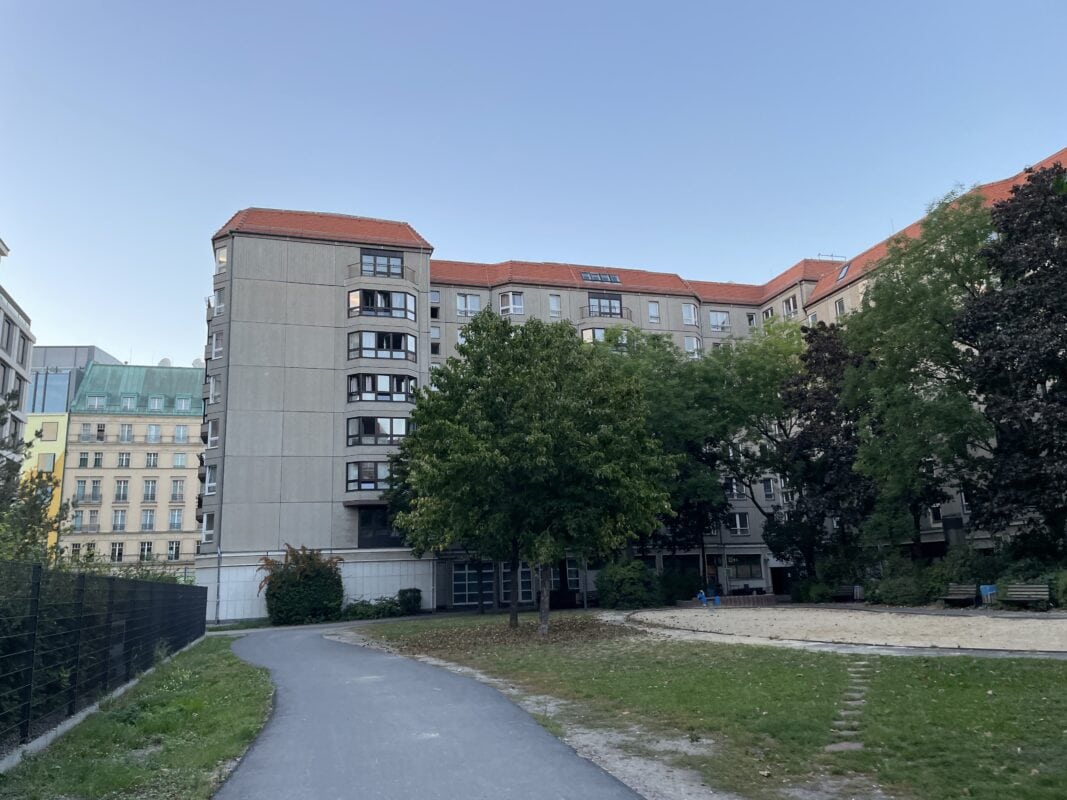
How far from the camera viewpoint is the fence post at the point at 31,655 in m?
9.05

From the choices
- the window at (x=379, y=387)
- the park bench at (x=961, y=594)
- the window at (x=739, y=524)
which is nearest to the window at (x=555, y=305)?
the window at (x=379, y=387)

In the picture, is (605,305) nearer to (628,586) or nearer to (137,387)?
(628,586)

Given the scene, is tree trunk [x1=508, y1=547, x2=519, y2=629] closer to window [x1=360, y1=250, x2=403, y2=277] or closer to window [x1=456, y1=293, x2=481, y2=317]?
window [x1=360, y1=250, x2=403, y2=277]

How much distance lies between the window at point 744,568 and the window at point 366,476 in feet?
97.4

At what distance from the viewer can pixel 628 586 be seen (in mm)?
41375

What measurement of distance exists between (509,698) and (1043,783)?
7.42m

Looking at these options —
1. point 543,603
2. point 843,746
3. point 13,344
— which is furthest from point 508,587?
point 843,746

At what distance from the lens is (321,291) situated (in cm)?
5319

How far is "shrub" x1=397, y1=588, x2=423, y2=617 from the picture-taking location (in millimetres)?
48750

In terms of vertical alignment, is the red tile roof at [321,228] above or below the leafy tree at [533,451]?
above

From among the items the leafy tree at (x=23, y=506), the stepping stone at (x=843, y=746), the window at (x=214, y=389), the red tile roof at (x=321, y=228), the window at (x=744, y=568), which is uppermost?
the red tile roof at (x=321, y=228)

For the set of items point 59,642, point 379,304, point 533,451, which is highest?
point 379,304

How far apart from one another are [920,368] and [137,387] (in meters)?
92.9

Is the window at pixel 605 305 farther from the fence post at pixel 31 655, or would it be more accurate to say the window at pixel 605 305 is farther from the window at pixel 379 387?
the fence post at pixel 31 655
